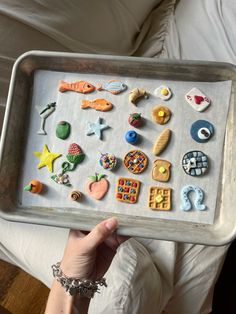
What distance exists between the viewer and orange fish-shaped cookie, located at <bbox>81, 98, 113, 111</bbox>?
2.01 ft

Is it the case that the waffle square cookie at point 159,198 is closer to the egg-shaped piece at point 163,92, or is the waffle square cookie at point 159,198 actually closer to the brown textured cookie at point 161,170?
the brown textured cookie at point 161,170

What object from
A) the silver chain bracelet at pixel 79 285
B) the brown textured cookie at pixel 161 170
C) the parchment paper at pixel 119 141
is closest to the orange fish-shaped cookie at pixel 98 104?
the parchment paper at pixel 119 141

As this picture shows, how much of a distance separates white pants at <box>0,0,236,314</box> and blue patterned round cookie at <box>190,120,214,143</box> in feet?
0.79

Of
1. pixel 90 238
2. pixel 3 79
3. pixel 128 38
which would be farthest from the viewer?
pixel 128 38

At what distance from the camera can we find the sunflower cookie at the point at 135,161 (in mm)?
589

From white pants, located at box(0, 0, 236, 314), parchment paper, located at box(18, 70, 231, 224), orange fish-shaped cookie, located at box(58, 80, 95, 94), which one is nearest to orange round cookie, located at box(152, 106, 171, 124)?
parchment paper, located at box(18, 70, 231, 224)

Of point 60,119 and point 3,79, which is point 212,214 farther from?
point 3,79

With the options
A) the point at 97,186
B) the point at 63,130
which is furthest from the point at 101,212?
the point at 63,130

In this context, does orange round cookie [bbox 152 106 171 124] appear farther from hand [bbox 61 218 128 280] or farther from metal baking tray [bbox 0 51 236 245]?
hand [bbox 61 218 128 280]

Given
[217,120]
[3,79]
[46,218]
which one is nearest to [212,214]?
[217,120]

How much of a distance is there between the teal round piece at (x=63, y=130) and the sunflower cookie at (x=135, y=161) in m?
0.10

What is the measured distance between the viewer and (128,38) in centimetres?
85

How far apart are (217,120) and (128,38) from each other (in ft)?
1.18

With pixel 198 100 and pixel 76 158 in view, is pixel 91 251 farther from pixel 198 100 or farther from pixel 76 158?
pixel 198 100
